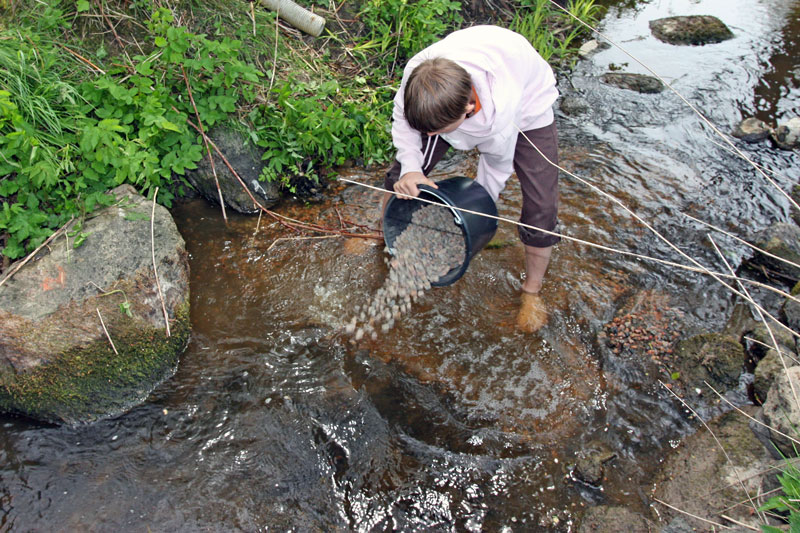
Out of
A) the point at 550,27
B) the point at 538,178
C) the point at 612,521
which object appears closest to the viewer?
the point at 612,521

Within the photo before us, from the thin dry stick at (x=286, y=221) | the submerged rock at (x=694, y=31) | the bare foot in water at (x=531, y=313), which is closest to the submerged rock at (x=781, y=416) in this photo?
the bare foot in water at (x=531, y=313)

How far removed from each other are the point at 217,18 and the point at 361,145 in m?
1.26

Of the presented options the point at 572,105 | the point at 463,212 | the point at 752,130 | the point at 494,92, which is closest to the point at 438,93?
the point at 494,92

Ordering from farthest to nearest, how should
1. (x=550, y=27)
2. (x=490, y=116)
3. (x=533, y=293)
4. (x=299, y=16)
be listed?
1. (x=550, y=27)
2. (x=299, y=16)
3. (x=533, y=293)
4. (x=490, y=116)

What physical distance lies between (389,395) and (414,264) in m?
0.62

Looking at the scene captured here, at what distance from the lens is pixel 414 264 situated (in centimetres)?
255

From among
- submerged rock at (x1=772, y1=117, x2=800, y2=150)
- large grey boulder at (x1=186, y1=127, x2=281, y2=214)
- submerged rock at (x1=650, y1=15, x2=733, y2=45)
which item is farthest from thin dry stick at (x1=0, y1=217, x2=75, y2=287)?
submerged rock at (x1=650, y1=15, x2=733, y2=45)

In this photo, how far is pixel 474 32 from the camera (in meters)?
2.21

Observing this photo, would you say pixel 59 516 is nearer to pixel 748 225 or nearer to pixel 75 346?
Answer: pixel 75 346

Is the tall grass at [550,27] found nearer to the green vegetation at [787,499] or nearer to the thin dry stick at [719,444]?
the thin dry stick at [719,444]

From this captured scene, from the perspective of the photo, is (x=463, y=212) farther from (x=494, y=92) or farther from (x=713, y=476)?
(x=713, y=476)

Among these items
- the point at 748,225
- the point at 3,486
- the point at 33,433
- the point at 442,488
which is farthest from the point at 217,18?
the point at 748,225

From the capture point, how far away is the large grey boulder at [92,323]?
2.29m

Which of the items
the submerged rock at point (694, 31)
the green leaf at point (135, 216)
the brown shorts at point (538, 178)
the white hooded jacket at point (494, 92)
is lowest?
the green leaf at point (135, 216)
